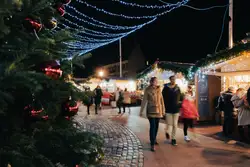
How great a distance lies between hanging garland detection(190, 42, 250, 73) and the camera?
26.5 feet

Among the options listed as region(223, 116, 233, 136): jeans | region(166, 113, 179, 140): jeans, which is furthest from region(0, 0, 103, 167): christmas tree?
region(223, 116, 233, 136): jeans

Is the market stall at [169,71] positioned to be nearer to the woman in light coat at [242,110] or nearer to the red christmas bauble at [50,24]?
the woman in light coat at [242,110]

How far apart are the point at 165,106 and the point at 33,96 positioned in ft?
17.7

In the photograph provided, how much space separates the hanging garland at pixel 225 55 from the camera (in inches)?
318

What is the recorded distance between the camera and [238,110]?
7547mm

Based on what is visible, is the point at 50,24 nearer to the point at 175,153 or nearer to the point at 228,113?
the point at 175,153

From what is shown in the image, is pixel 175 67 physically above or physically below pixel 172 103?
Answer: above

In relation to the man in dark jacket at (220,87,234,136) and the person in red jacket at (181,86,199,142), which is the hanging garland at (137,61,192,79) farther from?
the person in red jacket at (181,86,199,142)

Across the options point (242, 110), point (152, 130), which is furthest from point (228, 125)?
point (152, 130)

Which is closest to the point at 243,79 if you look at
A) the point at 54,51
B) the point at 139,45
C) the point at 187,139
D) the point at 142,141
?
the point at 187,139

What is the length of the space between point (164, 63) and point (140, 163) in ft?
27.8

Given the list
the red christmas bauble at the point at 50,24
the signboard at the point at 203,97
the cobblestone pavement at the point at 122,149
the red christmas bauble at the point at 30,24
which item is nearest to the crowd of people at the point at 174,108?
the cobblestone pavement at the point at 122,149

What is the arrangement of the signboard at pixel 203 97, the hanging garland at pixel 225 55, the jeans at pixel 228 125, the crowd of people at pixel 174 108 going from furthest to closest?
the signboard at pixel 203 97 → the hanging garland at pixel 225 55 → the jeans at pixel 228 125 → the crowd of people at pixel 174 108

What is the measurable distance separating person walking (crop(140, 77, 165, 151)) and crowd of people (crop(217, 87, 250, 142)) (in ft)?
7.62
